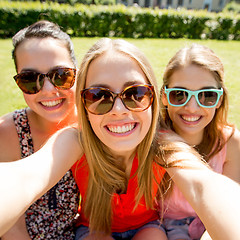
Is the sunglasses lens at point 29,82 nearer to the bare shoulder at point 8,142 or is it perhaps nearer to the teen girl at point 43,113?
the teen girl at point 43,113

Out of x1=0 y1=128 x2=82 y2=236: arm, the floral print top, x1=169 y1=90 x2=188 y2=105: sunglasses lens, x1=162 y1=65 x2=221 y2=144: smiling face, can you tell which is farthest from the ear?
the floral print top

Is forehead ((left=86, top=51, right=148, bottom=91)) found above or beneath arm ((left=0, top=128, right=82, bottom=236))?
above

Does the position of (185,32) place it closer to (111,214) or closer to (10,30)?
(10,30)

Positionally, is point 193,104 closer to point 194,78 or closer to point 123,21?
point 194,78

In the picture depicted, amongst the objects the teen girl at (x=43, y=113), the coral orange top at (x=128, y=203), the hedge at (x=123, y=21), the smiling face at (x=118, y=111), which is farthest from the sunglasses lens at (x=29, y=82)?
the hedge at (x=123, y=21)

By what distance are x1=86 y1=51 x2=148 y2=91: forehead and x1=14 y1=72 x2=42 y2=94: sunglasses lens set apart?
583mm

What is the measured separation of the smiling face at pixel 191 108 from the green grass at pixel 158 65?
2.06 feet

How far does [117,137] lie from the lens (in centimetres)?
186

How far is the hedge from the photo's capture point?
1370 cm

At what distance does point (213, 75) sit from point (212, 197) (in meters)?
1.43

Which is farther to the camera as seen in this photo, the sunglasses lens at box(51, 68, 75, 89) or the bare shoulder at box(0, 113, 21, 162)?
the bare shoulder at box(0, 113, 21, 162)

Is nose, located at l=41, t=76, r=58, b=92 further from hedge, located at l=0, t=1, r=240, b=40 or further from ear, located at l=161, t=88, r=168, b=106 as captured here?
→ hedge, located at l=0, t=1, r=240, b=40

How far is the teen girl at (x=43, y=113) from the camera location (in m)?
2.14

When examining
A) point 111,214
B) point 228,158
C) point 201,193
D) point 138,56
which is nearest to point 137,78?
point 138,56
